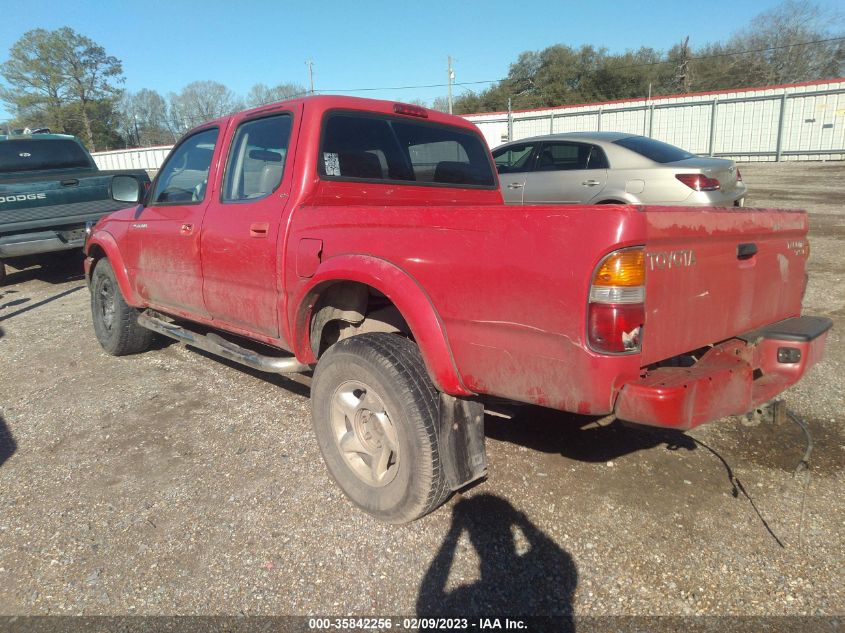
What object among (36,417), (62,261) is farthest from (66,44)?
(36,417)

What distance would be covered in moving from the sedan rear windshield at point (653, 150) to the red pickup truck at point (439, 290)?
432cm

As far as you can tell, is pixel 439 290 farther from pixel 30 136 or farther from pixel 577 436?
pixel 30 136

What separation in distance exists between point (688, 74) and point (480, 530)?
52.8 metres

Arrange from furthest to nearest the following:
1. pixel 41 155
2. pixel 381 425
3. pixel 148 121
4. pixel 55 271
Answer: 1. pixel 148 121
2. pixel 55 271
3. pixel 41 155
4. pixel 381 425

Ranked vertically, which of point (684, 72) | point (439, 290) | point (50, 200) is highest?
point (684, 72)

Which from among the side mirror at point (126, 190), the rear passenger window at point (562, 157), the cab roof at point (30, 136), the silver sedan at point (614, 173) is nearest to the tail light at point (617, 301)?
the side mirror at point (126, 190)

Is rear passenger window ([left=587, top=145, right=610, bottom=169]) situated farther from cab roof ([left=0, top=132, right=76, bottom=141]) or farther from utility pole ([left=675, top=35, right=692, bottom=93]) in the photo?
utility pole ([left=675, top=35, right=692, bottom=93])

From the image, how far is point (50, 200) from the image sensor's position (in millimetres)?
7723

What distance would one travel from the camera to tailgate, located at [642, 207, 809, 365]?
1894 mm

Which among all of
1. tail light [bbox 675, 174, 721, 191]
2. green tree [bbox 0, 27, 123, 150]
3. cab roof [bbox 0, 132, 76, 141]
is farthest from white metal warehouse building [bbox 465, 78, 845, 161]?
green tree [bbox 0, 27, 123, 150]

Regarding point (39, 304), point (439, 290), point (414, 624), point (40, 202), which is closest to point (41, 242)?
point (40, 202)

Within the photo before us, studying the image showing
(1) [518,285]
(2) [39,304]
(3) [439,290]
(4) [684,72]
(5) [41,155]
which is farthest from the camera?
(4) [684,72]

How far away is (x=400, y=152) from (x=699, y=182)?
4985mm

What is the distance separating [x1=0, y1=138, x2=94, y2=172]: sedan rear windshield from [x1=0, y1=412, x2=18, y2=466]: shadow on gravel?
6.43 metres
